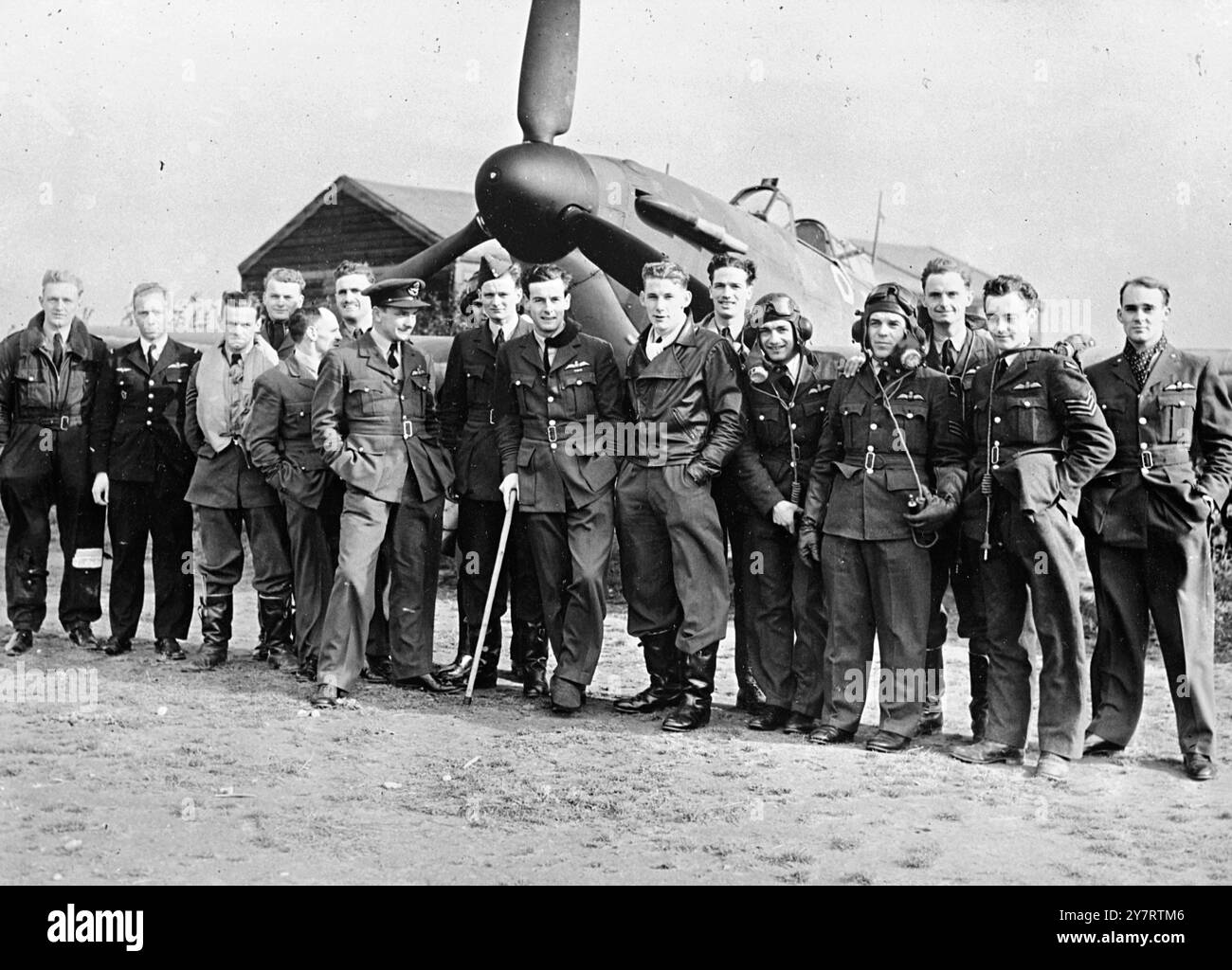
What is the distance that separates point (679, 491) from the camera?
571cm

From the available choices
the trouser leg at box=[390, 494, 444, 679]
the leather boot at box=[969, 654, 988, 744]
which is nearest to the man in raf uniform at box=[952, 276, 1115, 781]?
the leather boot at box=[969, 654, 988, 744]

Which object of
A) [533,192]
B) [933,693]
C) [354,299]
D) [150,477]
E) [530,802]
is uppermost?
[533,192]

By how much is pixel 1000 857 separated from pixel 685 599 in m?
2.08

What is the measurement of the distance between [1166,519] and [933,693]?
131 centimetres

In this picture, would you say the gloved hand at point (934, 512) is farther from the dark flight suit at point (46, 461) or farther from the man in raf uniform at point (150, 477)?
the dark flight suit at point (46, 461)

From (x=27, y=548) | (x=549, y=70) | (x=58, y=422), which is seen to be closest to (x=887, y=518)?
(x=58, y=422)

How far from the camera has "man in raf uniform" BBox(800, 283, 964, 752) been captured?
5.26 meters

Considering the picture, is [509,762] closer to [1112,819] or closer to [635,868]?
[635,868]

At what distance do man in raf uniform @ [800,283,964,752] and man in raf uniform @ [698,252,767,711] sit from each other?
56 centimetres

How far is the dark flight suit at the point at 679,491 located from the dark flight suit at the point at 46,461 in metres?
3.23

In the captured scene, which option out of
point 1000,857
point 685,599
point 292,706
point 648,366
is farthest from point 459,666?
point 1000,857

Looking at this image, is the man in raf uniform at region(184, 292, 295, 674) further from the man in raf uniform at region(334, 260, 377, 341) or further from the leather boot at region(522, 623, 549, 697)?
the leather boot at region(522, 623, 549, 697)

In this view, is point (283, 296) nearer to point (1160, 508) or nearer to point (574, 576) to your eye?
point (574, 576)
